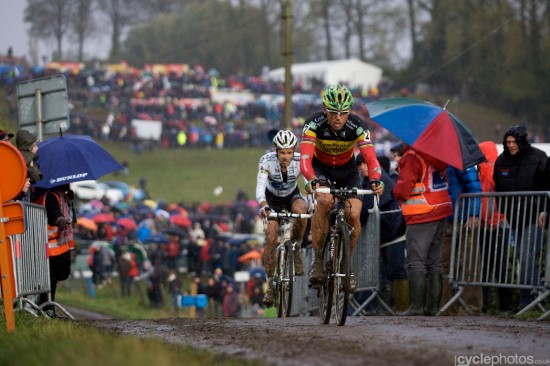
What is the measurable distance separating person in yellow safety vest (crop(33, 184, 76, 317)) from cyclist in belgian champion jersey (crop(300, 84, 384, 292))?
338 cm

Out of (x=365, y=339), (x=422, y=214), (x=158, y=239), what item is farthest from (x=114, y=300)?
(x=365, y=339)

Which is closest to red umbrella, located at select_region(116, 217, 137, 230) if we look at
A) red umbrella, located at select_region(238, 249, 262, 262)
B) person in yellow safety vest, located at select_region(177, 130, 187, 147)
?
red umbrella, located at select_region(238, 249, 262, 262)

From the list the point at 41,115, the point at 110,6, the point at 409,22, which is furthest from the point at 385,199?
→ the point at 110,6

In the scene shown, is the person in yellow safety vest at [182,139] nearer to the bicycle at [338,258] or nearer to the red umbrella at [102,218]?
the red umbrella at [102,218]

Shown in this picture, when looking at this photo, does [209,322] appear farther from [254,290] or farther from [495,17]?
[495,17]

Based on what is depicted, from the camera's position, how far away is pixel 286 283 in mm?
12562

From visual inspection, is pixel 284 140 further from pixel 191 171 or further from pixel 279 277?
pixel 191 171

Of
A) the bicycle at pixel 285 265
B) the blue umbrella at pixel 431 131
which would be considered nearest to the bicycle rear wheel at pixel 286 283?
the bicycle at pixel 285 265

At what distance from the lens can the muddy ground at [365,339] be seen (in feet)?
23.9

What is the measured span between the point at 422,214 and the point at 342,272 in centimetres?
241

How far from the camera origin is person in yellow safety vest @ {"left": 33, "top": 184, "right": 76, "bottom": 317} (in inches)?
508

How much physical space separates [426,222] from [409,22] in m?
44.6

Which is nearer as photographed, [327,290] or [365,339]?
[365,339]

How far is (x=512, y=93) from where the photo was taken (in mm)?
34594
